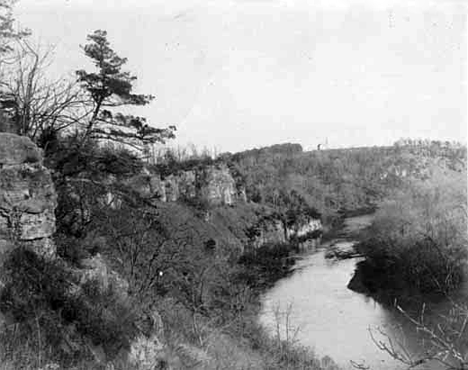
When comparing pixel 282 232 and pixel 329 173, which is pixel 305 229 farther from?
pixel 329 173

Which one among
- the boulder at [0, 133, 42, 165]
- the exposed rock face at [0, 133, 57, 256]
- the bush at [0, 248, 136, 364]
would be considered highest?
the boulder at [0, 133, 42, 165]

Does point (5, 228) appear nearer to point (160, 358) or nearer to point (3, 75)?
Answer: point (160, 358)

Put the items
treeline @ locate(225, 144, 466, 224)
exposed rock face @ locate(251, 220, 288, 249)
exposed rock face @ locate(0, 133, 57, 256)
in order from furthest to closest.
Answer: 1. treeline @ locate(225, 144, 466, 224)
2. exposed rock face @ locate(251, 220, 288, 249)
3. exposed rock face @ locate(0, 133, 57, 256)

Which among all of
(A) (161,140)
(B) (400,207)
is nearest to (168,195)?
(B) (400,207)

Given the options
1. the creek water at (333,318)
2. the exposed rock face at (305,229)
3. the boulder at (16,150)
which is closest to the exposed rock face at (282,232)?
the exposed rock face at (305,229)

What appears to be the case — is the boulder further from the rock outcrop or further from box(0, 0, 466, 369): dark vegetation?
the rock outcrop

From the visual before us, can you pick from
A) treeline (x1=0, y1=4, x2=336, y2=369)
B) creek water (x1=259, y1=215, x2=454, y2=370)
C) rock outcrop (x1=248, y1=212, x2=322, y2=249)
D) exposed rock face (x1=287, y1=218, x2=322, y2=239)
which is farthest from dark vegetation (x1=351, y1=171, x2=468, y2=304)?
exposed rock face (x1=287, y1=218, x2=322, y2=239)
